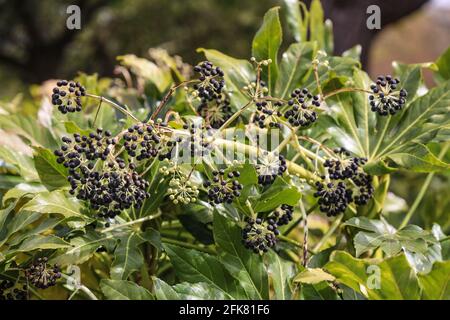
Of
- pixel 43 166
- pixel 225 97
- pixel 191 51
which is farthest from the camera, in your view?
pixel 191 51

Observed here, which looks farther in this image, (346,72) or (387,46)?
(387,46)

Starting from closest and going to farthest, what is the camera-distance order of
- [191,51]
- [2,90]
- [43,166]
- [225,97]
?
[43,166] → [225,97] → [191,51] → [2,90]

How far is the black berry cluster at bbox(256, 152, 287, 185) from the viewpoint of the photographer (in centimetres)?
87

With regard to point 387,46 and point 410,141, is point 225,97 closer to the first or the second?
point 410,141

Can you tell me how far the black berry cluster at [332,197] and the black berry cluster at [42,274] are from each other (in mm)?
358

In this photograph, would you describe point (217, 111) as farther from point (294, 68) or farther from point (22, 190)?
point (22, 190)

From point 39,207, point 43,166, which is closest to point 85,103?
point 43,166

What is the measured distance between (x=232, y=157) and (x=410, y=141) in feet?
0.93

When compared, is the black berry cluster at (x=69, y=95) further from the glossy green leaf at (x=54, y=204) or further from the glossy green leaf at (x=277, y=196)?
the glossy green leaf at (x=277, y=196)

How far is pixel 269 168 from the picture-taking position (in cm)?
88

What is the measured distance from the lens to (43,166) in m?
0.96

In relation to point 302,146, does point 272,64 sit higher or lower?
higher

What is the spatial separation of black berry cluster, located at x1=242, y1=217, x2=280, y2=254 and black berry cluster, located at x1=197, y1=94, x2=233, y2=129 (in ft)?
0.63

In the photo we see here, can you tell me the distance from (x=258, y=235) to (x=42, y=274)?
27 centimetres
